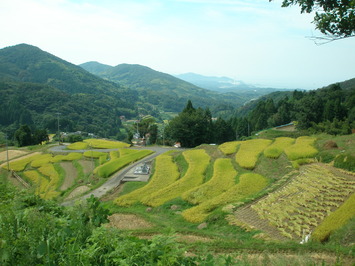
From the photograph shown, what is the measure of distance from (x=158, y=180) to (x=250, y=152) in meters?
8.16

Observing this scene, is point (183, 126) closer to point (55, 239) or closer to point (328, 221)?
point (328, 221)

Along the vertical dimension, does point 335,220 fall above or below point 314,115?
below

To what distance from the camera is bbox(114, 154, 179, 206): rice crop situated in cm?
1719

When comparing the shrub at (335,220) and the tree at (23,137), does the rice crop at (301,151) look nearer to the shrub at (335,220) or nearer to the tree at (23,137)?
the shrub at (335,220)

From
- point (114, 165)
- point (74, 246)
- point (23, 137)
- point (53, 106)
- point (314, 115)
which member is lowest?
point (114, 165)

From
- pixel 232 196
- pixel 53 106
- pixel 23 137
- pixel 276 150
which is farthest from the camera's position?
pixel 53 106

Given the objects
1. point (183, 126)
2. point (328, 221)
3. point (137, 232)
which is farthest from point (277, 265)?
point (183, 126)

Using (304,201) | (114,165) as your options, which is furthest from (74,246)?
(114,165)

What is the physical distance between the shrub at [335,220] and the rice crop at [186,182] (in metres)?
8.27

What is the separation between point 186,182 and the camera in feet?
62.0

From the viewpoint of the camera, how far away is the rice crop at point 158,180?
17.2 metres

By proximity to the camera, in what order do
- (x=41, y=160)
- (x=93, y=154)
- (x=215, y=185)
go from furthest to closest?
(x=93, y=154) < (x=41, y=160) < (x=215, y=185)

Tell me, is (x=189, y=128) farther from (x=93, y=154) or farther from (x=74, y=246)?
(x=74, y=246)

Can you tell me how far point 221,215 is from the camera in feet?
42.1
